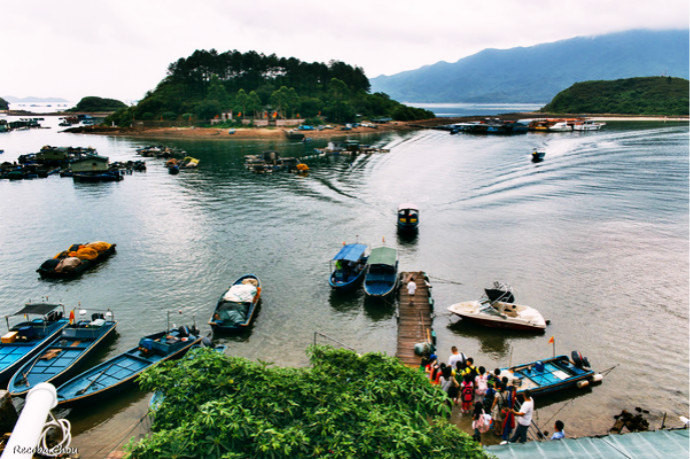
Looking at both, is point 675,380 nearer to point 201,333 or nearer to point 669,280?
point 669,280

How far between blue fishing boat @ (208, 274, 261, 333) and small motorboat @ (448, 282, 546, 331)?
14415 millimetres

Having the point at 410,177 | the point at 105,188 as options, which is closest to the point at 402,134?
the point at 410,177

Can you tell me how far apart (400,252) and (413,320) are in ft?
52.9

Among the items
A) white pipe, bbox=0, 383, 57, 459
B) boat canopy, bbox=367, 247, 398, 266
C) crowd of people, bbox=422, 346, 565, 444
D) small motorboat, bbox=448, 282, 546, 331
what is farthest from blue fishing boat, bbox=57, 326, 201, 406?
small motorboat, bbox=448, 282, 546, 331

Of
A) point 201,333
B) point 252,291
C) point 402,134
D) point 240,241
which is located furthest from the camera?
point 402,134

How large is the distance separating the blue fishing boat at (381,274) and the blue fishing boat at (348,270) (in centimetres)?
95

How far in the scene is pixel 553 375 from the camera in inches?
899

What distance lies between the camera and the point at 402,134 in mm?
160875

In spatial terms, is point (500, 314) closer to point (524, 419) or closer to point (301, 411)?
point (524, 419)

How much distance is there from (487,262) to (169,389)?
34.1m

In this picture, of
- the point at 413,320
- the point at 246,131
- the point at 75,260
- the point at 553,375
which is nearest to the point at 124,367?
the point at 413,320

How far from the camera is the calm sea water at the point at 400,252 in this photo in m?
26.5

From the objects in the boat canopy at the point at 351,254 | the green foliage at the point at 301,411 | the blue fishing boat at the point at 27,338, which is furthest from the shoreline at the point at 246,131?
the green foliage at the point at 301,411

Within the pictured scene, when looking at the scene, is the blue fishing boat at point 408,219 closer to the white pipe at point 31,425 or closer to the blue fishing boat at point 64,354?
the blue fishing boat at point 64,354
